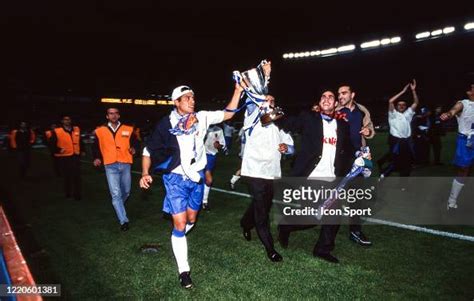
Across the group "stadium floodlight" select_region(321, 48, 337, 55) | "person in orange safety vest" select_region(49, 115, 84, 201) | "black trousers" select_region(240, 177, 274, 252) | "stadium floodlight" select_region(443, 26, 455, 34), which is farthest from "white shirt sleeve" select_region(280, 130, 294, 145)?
"stadium floodlight" select_region(321, 48, 337, 55)

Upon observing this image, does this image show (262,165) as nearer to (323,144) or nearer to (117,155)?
(323,144)

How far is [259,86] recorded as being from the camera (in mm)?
4340

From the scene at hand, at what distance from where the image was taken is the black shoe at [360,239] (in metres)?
5.17

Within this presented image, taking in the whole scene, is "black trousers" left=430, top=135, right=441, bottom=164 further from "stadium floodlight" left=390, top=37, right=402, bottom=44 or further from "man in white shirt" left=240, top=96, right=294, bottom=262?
"stadium floodlight" left=390, top=37, right=402, bottom=44

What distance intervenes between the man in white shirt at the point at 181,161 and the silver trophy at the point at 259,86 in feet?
0.47

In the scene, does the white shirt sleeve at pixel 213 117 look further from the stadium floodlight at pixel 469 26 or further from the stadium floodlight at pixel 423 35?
the stadium floodlight at pixel 423 35

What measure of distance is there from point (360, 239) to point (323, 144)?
5.43ft

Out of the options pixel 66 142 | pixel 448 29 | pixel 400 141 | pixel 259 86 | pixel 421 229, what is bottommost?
pixel 421 229

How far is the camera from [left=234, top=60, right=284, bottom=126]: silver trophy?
427 centimetres

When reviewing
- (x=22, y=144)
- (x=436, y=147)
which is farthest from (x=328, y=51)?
(x=22, y=144)

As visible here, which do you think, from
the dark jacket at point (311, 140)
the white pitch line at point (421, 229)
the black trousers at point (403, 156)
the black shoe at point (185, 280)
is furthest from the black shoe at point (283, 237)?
the black trousers at point (403, 156)

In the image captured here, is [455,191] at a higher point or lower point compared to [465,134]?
lower

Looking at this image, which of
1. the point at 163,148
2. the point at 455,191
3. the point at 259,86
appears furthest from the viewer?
the point at 455,191

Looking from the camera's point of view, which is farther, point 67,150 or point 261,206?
point 67,150
